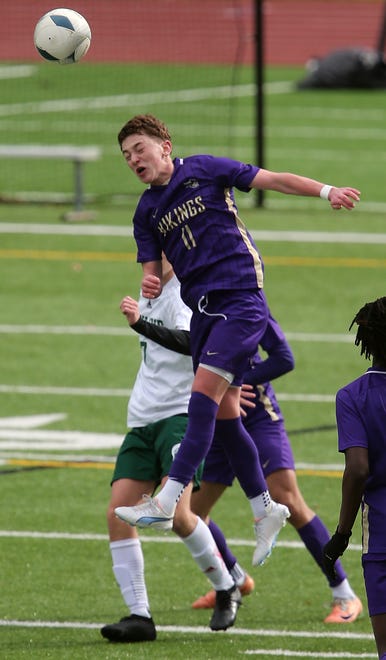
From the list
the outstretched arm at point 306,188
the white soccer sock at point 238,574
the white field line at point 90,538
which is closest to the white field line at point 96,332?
the white field line at point 90,538

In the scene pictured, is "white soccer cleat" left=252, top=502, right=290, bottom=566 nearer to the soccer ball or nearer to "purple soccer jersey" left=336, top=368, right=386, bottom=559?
"purple soccer jersey" left=336, top=368, right=386, bottom=559

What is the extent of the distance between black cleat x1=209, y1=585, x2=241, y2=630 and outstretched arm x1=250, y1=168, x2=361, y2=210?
2.16 meters

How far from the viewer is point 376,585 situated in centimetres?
556

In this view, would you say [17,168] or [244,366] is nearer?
[244,366]

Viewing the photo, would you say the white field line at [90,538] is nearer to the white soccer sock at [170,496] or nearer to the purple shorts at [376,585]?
the white soccer sock at [170,496]

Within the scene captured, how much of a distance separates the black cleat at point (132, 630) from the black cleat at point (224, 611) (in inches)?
14.1

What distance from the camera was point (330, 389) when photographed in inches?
512

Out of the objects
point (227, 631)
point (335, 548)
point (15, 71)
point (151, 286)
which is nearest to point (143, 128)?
point (151, 286)

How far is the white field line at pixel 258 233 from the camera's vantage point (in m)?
19.6

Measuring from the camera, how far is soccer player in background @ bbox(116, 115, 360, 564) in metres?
7.10

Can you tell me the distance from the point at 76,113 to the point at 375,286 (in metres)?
18.1

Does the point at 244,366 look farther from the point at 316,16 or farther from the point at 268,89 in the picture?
the point at 316,16

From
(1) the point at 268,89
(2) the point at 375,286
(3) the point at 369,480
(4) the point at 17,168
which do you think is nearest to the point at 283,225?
(2) the point at 375,286

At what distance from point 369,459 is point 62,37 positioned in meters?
3.48
